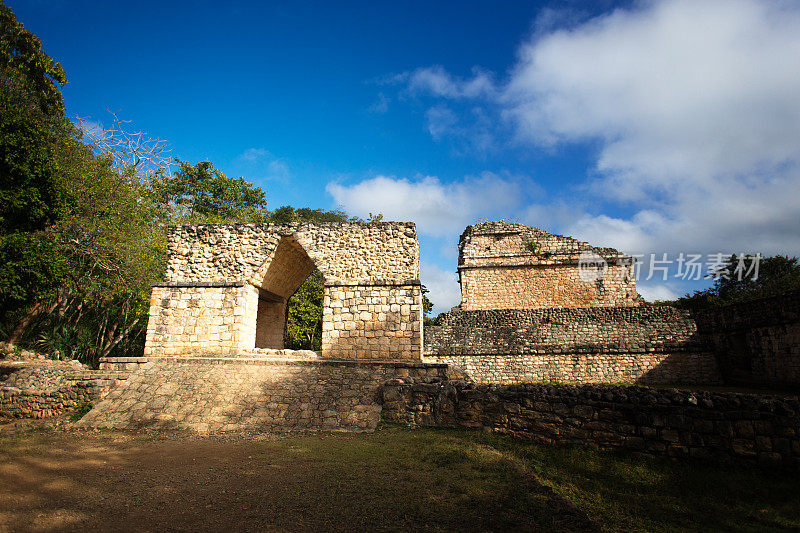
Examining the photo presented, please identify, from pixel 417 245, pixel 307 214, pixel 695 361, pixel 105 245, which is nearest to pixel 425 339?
pixel 417 245

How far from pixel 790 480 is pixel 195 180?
3140cm

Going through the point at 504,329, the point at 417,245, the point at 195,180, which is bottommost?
the point at 504,329

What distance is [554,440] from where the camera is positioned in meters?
5.61

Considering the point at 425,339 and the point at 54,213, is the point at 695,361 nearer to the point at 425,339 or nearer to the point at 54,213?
the point at 425,339

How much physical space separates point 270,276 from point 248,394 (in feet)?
13.3

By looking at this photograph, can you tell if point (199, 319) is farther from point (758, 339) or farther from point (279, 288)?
point (758, 339)

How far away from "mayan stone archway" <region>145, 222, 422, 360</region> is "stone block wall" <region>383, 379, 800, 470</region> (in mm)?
2859

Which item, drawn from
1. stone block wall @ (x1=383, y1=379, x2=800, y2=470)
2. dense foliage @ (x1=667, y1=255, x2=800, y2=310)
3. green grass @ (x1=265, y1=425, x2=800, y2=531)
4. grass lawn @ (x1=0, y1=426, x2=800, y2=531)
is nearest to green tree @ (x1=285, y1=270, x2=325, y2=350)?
stone block wall @ (x1=383, y1=379, x2=800, y2=470)

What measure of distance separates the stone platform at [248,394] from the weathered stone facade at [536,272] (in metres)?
13.6

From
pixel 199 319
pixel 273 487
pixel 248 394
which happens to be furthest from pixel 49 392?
pixel 273 487

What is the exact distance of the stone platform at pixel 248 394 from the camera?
23.6 feet

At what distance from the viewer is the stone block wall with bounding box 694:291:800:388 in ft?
37.8

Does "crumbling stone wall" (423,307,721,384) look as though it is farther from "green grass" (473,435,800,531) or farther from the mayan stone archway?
"green grass" (473,435,800,531)

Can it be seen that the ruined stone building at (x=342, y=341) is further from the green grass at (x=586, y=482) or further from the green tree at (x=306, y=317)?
the green tree at (x=306, y=317)
